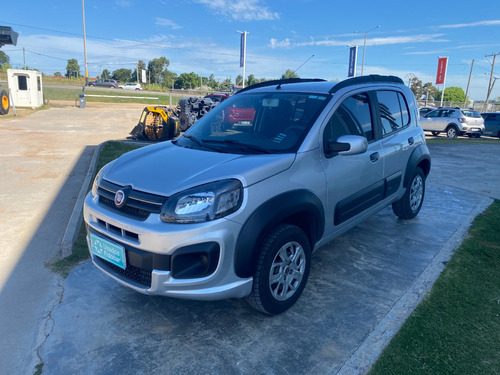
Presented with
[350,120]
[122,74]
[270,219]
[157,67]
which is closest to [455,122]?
[350,120]

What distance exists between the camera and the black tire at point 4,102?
17.7m

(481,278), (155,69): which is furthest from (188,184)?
(155,69)

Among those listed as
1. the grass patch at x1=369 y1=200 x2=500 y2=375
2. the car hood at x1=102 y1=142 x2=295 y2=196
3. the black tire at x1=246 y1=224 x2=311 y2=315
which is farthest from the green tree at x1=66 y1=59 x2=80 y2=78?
the grass patch at x1=369 y1=200 x2=500 y2=375

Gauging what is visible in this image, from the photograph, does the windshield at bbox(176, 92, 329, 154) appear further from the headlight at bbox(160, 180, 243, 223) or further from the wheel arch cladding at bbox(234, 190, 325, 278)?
the headlight at bbox(160, 180, 243, 223)

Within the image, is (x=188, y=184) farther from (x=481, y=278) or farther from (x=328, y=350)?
(x=481, y=278)

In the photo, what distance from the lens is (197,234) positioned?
97.1 inches

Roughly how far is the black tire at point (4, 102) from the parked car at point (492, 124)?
82.5 feet

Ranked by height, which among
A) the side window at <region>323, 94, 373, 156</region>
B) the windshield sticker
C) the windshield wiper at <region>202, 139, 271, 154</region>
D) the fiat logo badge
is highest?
the side window at <region>323, 94, 373, 156</region>

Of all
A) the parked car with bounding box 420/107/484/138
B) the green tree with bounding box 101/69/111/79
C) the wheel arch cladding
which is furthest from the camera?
the green tree with bounding box 101/69/111/79

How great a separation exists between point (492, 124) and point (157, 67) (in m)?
82.9

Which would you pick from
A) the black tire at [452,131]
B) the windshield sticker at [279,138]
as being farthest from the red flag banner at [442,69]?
the windshield sticker at [279,138]

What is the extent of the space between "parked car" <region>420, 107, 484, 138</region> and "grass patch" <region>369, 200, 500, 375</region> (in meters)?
18.1

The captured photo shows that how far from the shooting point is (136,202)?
2.69 metres

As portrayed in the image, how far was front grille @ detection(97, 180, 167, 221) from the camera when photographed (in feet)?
8.53
